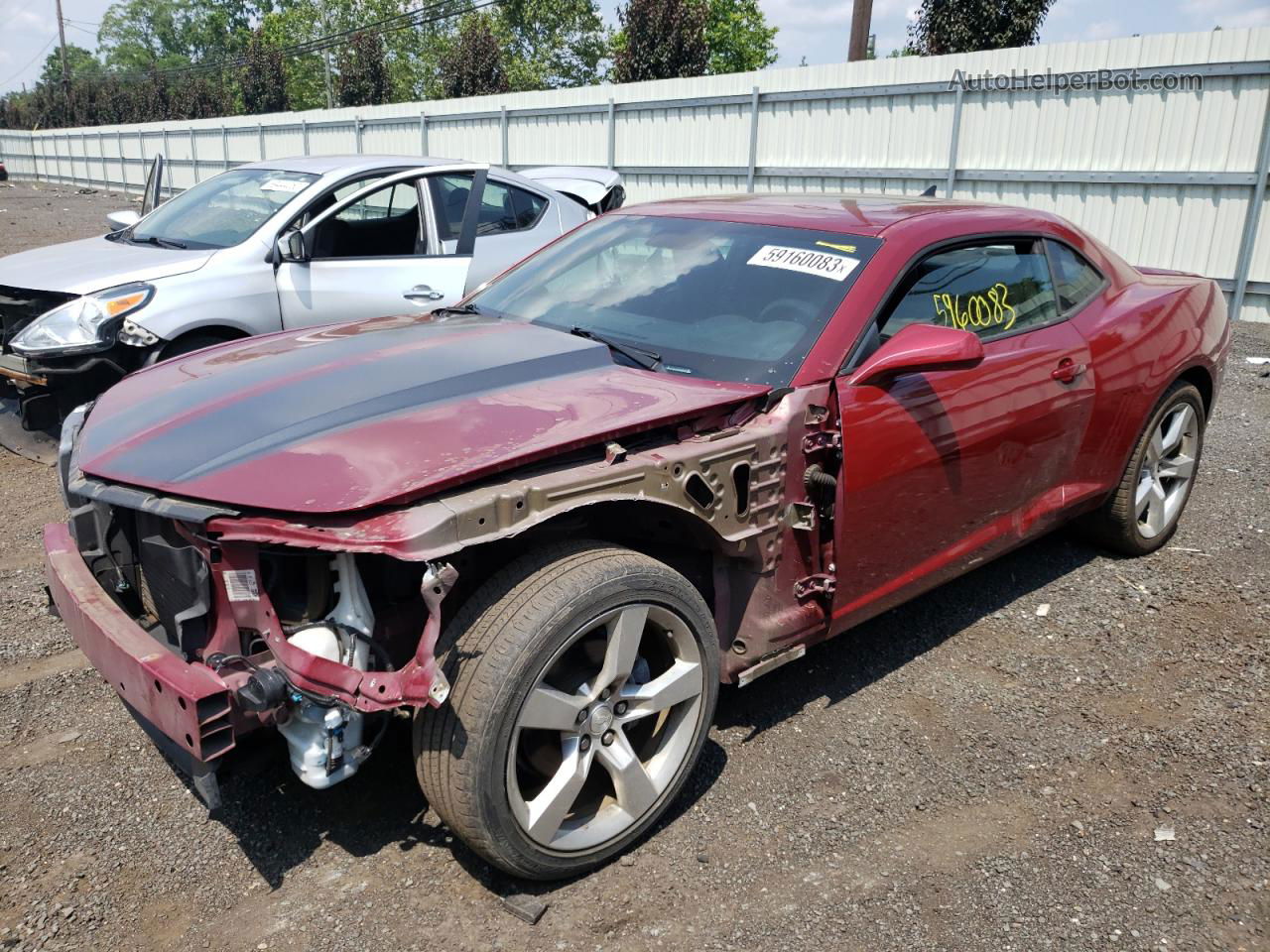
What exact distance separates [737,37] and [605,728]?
2076 inches

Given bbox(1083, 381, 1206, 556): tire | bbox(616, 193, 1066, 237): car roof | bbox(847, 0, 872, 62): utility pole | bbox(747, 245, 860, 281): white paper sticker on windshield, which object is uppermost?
bbox(847, 0, 872, 62): utility pole

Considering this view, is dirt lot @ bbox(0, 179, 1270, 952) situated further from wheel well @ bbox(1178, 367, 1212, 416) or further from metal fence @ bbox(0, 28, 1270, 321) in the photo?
metal fence @ bbox(0, 28, 1270, 321)

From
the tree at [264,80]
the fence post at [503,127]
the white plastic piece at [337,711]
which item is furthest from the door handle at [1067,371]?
the tree at [264,80]

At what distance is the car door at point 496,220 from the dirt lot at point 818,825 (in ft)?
11.9

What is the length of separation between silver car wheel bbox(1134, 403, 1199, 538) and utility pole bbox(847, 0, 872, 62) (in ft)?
41.9

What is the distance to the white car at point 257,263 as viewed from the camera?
5.21 m

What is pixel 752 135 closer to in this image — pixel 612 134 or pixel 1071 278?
pixel 612 134

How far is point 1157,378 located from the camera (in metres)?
4.31

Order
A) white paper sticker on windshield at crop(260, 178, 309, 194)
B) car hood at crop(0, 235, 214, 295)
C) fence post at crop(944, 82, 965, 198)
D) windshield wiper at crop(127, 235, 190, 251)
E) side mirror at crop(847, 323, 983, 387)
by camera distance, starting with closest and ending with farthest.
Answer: side mirror at crop(847, 323, 983, 387)
car hood at crop(0, 235, 214, 295)
windshield wiper at crop(127, 235, 190, 251)
white paper sticker on windshield at crop(260, 178, 309, 194)
fence post at crop(944, 82, 965, 198)

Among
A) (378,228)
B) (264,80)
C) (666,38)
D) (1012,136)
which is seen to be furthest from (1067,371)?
(264,80)

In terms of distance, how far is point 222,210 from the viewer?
21.4 feet

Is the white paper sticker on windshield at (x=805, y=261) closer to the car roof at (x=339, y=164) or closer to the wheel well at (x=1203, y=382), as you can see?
the wheel well at (x=1203, y=382)

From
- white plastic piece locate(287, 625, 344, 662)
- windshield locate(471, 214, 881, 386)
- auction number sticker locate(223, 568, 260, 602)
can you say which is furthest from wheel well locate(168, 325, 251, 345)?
white plastic piece locate(287, 625, 344, 662)

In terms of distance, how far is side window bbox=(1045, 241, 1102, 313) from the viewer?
4008mm
